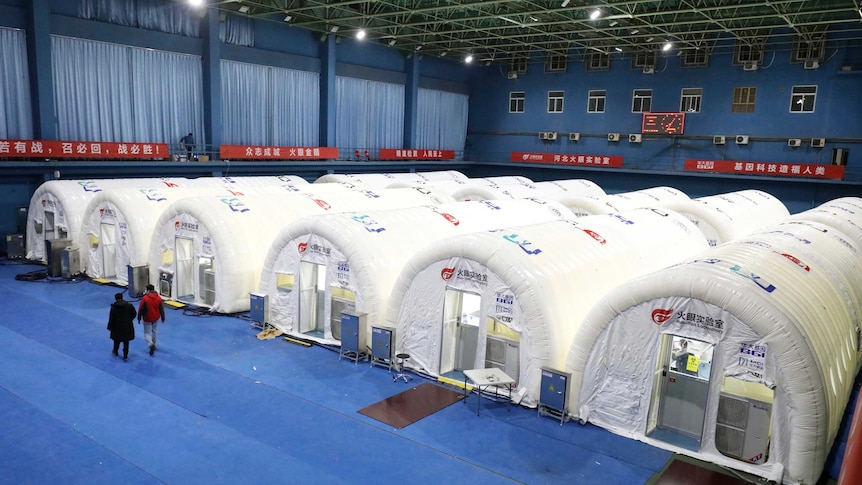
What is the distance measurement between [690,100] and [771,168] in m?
5.99

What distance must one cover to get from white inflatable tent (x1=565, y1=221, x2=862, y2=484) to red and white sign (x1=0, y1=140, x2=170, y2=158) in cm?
2027

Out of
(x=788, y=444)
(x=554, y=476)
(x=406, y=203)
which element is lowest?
(x=554, y=476)

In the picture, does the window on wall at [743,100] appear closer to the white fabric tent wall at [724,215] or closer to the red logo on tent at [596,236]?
the white fabric tent wall at [724,215]

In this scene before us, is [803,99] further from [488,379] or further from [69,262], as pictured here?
[69,262]

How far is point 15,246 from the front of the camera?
21297mm

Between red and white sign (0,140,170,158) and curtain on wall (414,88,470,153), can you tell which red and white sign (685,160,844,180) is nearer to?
curtain on wall (414,88,470,153)

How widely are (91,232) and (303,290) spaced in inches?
351

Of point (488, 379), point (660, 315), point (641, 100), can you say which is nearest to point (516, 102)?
point (641, 100)

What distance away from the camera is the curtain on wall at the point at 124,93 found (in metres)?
23.4

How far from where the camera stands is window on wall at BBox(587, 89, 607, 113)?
3744 cm

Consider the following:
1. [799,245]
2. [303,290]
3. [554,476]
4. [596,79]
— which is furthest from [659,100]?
[554,476]

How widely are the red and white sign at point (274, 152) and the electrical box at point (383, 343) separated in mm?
17697

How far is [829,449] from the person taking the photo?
9.18 meters

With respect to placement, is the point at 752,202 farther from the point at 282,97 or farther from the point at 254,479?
the point at 254,479
